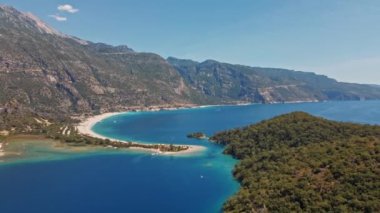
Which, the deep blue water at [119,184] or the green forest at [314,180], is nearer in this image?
the green forest at [314,180]

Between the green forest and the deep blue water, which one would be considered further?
the deep blue water

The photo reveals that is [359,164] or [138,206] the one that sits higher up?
[359,164]

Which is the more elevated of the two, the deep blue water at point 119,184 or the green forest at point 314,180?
the green forest at point 314,180

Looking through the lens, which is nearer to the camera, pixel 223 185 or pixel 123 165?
pixel 223 185

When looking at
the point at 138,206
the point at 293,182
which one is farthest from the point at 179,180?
the point at 293,182

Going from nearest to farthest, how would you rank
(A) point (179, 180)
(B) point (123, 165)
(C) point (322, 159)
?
1. (C) point (322, 159)
2. (A) point (179, 180)
3. (B) point (123, 165)

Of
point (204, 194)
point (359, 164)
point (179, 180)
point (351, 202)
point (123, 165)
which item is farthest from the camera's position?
point (123, 165)

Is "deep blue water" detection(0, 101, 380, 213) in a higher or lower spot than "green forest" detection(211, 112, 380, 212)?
lower

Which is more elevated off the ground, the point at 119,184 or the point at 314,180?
the point at 314,180

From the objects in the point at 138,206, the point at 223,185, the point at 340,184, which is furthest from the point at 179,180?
the point at 340,184

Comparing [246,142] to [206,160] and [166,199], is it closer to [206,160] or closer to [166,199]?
[206,160]

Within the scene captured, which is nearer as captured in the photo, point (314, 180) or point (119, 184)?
point (314, 180)
